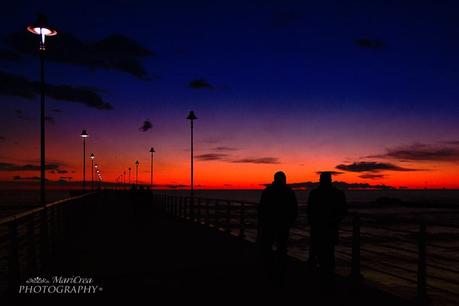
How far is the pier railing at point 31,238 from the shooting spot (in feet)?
20.5

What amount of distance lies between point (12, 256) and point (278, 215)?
3787 millimetres

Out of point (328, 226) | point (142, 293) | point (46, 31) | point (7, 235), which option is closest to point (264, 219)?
Answer: point (328, 226)

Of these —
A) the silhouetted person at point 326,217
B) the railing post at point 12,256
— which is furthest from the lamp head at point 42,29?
the silhouetted person at point 326,217

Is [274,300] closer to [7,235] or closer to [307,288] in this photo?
[307,288]

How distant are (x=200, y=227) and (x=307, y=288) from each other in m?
Answer: 11.1

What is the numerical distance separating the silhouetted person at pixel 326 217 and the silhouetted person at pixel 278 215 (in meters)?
0.37

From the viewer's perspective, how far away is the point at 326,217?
7.15m

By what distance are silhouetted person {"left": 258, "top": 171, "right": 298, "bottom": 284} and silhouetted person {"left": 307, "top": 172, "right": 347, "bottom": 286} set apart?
374 mm

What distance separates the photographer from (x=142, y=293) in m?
6.69

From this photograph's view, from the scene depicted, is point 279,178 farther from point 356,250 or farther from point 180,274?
point 180,274

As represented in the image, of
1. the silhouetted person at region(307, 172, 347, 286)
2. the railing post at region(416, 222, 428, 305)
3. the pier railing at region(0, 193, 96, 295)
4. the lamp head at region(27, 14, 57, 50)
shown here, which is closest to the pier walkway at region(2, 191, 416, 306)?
the pier railing at region(0, 193, 96, 295)

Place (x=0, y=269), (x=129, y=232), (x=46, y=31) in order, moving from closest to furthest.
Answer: (x=46, y=31)
(x=0, y=269)
(x=129, y=232)

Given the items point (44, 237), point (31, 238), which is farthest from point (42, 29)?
point (31, 238)

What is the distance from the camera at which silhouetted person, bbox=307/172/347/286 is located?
23.4ft
